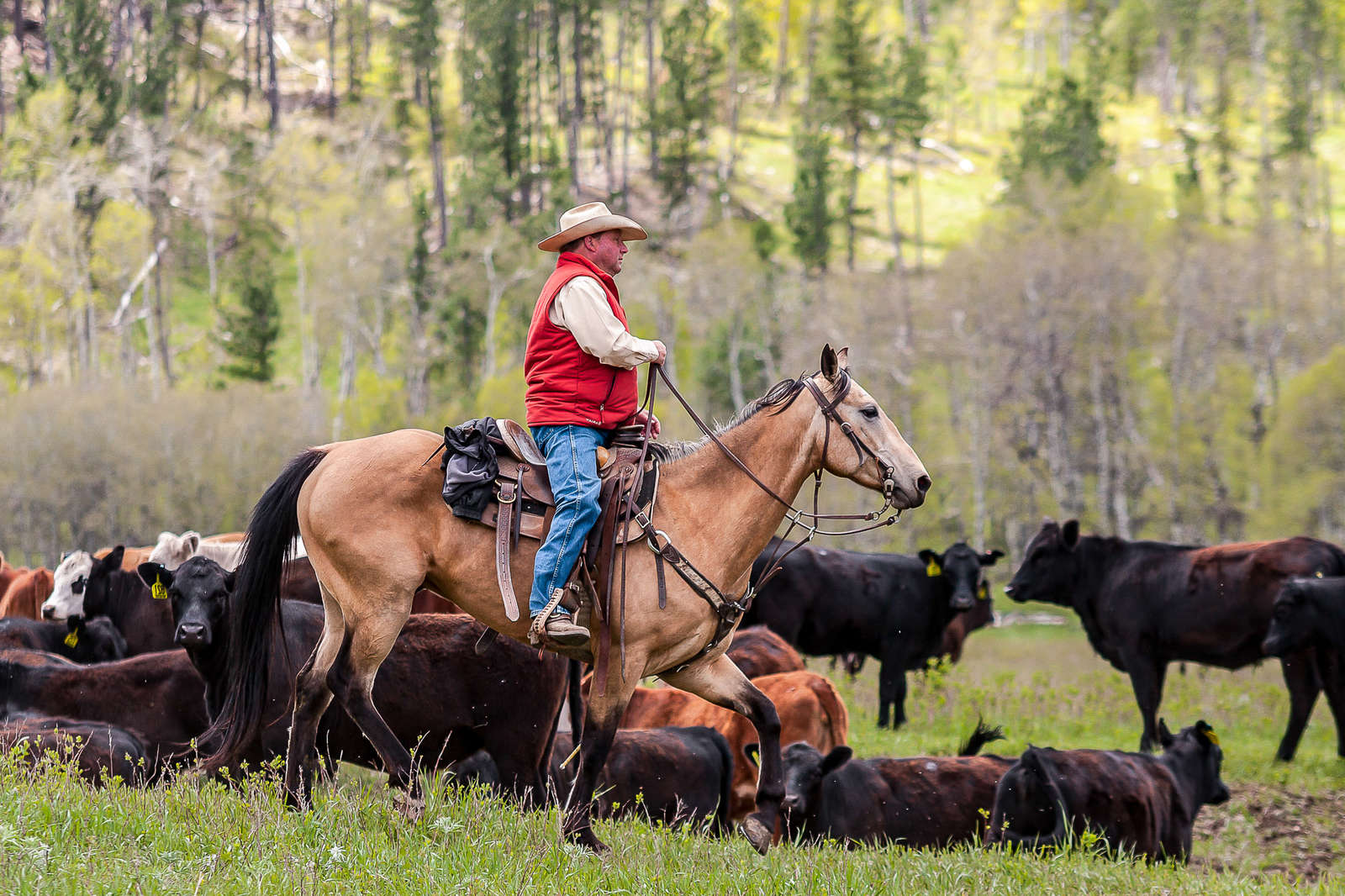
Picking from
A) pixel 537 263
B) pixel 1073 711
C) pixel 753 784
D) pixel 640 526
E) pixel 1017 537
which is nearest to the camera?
pixel 640 526

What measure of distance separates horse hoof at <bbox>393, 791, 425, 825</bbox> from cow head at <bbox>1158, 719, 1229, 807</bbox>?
5.72 m

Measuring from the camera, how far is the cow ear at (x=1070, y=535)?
15562 mm

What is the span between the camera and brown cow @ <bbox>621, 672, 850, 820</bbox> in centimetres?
1020

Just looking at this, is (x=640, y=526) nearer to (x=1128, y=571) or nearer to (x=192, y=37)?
(x=1128, y=571)

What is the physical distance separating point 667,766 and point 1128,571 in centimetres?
828

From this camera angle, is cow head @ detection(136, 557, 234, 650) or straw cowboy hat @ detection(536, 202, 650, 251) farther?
cow head @ detection(136, 557, 234, 650)

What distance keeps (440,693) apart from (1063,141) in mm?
59535

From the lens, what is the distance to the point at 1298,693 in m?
13.5

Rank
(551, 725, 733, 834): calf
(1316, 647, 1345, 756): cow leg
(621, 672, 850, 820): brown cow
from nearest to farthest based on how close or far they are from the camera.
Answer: (551, 725, 733, 834): calf
(621, 672, 850, 820): brown cow
(1316, 647, 1345, 756): cow leg

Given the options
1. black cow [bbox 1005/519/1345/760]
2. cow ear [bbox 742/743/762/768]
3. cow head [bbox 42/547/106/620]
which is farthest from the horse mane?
cow head [bbox 42/547/106/620]

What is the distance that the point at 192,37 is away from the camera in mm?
89000

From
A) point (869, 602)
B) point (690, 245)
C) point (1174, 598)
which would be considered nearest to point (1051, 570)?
point (1174, 598)

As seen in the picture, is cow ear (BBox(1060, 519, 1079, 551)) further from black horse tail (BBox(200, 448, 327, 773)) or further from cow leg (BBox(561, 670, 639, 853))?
black horse tail (BBox(200, 448, 327, 773))

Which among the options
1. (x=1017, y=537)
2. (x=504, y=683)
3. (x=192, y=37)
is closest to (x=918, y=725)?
(x=504, y=683)
